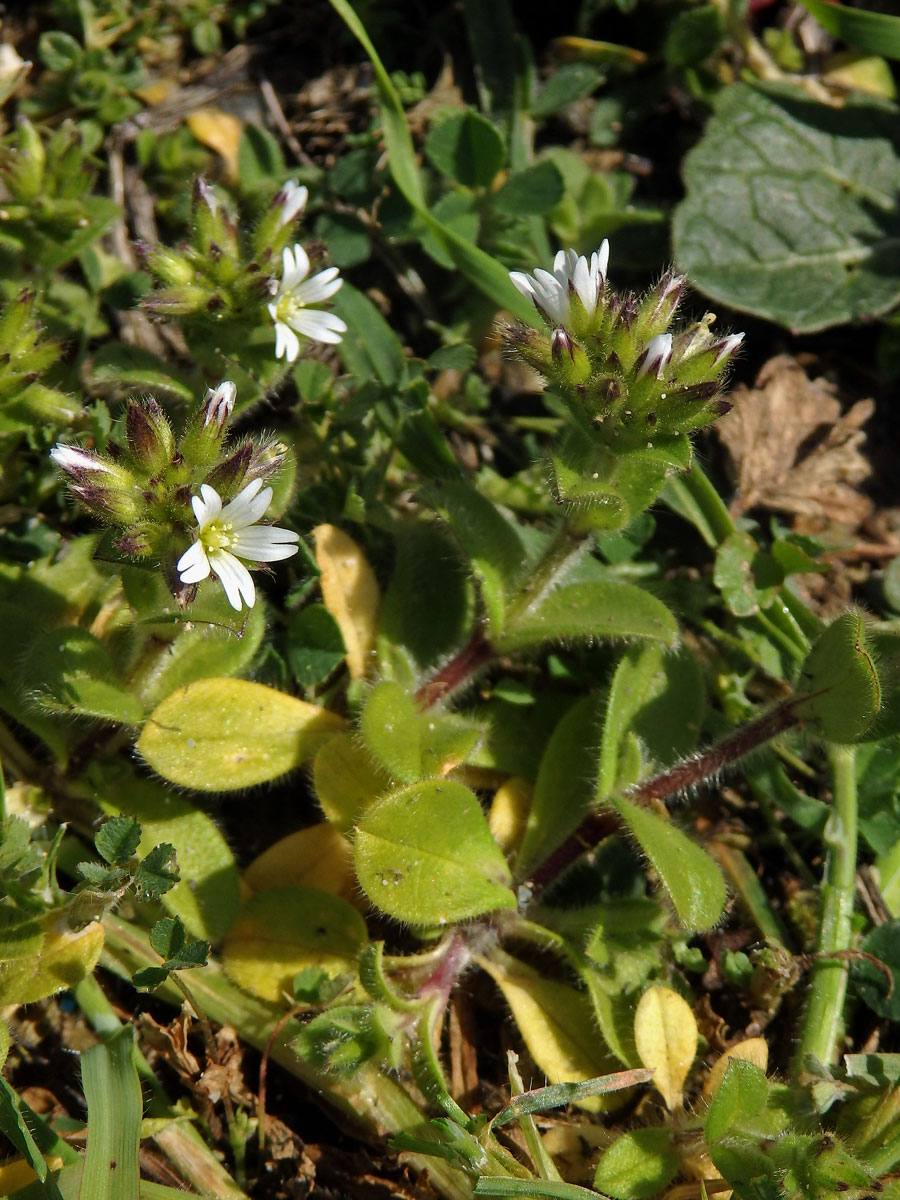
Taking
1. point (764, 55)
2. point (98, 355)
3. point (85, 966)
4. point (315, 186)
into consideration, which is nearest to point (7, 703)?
point (85, 966)

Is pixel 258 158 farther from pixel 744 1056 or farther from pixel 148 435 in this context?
pixel 744 1056

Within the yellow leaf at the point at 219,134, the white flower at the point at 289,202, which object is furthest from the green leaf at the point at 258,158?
the white flower at the point at 289,202

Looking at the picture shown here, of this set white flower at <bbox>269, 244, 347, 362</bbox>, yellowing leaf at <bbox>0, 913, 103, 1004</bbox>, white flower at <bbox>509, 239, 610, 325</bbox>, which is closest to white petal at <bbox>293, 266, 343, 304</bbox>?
white flower at <bbox>269, 244, 347, 362</bbox>

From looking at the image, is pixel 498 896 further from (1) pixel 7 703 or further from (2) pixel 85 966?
(1) pixel 7 703

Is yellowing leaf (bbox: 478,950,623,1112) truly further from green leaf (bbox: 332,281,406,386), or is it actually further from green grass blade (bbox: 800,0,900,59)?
green grass blade (bbox: 800,0,900,59)

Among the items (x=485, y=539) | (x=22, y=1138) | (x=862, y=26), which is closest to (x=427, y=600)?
(x=485, y=539)
